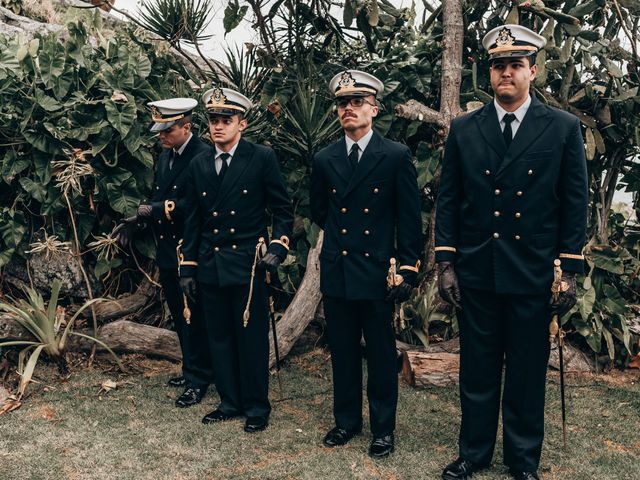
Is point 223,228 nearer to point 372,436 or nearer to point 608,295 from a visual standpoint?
point 372,436

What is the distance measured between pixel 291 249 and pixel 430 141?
1.59m

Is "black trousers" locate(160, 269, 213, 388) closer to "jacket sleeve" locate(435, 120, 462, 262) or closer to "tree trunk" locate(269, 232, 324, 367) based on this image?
"tree trunk" locate(269, 232, 324, 367)

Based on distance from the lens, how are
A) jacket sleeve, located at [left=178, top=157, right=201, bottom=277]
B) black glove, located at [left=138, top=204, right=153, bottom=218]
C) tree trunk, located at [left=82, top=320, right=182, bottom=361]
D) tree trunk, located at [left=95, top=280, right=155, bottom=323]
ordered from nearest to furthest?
1. jacket sleeve, located at [left=178, top=157, right=201, bottom=277]
2. black glove, located at [left=138, top=204, right=153, bottom=218]
3. tree trunk, located at [left=82, top=320, right=182, bottom=361]
4. tree trunk, located at [left=95, top=280, right=155, bottom=323]

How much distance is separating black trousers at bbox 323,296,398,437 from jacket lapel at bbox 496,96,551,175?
1042mm

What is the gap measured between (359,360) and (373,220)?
862 mm

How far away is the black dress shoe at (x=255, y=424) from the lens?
4.38 meters

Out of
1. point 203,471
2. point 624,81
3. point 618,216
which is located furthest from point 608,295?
point 203,471

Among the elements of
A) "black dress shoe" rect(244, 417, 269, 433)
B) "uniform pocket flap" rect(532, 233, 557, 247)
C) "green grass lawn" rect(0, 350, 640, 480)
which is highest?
"uniform pocket flap" rect(532, 233, 557, 247)

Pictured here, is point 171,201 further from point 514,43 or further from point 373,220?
point 514,43

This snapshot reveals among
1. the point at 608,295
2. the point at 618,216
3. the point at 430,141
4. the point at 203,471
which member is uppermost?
the point at 430,141

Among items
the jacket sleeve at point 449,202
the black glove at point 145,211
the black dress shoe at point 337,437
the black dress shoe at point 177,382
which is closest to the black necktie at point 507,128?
the jacket sleeve at point 449,202

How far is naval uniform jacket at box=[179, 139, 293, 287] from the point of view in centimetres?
434

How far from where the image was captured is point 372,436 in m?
4.14

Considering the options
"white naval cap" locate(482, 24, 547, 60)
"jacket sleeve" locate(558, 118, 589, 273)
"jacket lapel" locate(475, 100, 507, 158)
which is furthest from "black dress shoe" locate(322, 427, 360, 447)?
"white naval cap" locate(482, 24, 547, 60)
